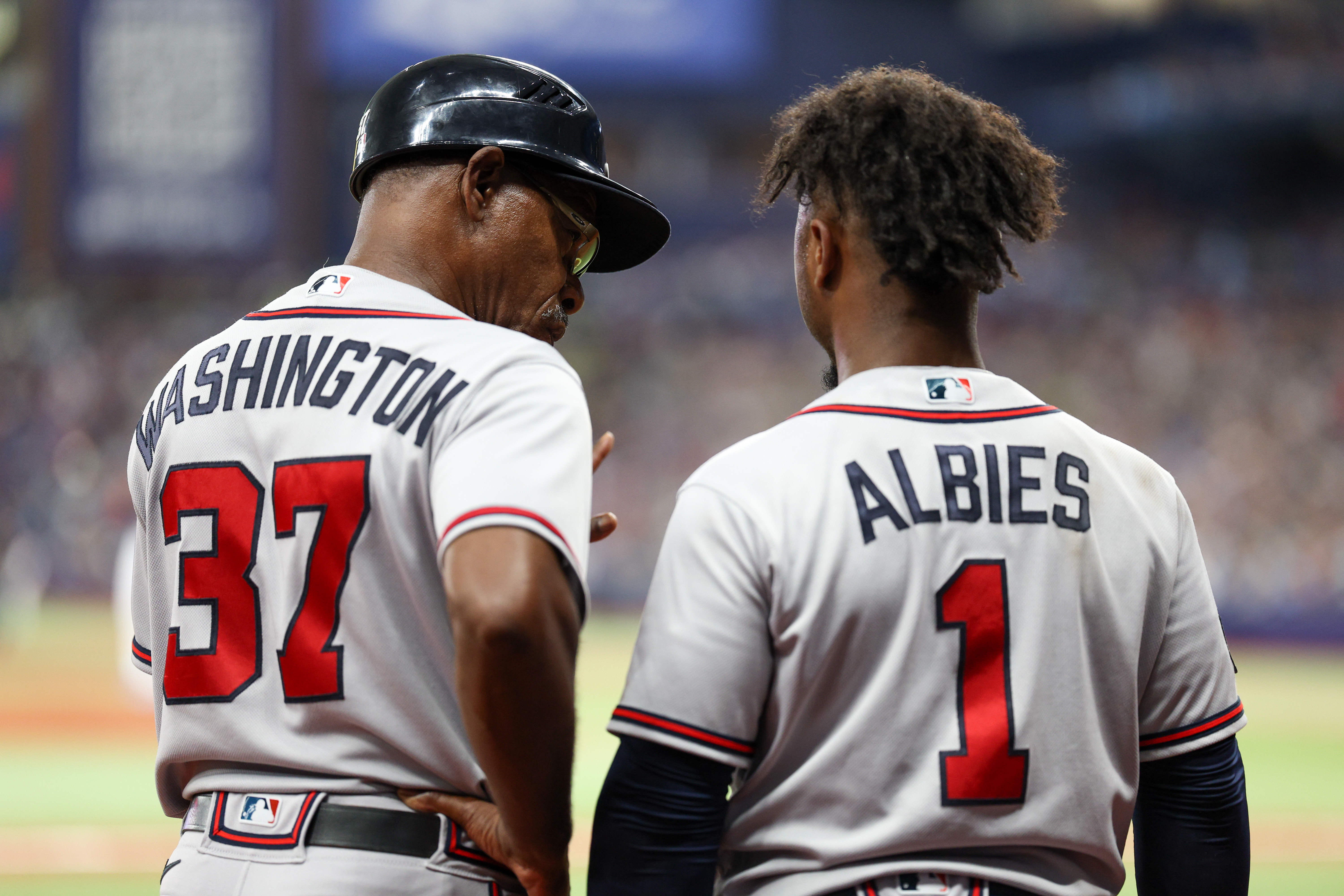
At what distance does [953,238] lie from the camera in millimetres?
1648

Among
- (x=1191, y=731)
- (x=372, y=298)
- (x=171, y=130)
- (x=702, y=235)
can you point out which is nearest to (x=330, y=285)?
(x=372, y=298)

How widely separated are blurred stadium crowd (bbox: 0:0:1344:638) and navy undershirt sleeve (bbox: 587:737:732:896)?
54.8 ft

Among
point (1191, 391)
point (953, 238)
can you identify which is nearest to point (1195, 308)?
point (1191, 391)

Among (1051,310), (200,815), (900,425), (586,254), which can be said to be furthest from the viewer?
(1051,310)

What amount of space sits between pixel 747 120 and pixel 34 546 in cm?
1493

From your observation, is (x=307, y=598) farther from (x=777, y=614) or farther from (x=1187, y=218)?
(x=1187, y=218)

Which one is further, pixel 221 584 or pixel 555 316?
pixel 555 316

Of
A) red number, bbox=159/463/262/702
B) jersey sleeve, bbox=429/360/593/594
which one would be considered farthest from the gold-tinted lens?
red number, bbox=159/463/262/702

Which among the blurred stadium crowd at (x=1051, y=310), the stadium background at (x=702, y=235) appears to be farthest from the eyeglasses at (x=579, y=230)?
the blurred stadium crowd at (x=1051, y=310)

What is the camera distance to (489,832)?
63.6 inches

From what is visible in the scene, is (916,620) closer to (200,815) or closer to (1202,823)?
(1202,823)

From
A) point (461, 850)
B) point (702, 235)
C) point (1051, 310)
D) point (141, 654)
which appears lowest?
point (461, 850)

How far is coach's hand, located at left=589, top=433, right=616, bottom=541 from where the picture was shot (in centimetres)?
188

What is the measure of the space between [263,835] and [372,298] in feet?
2.39
